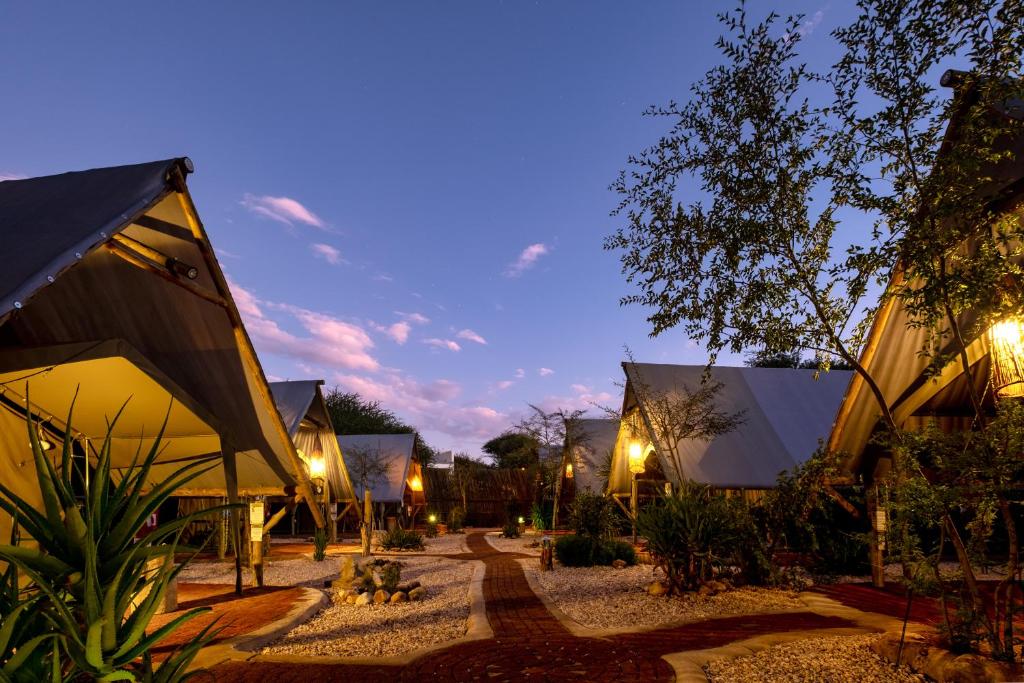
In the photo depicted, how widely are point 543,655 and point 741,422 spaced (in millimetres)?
10826

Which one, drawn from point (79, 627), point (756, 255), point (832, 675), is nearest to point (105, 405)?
point (79, 627)

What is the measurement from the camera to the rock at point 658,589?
787 cm

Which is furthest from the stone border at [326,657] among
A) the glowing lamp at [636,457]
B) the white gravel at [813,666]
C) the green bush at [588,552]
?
the glowing lamp at [636,457]

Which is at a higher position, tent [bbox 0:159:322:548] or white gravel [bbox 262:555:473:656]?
tent [bbox 0:159:322:548]

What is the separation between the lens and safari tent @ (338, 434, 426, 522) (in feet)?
72.4

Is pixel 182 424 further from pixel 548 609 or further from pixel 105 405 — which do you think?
pixel 548 609

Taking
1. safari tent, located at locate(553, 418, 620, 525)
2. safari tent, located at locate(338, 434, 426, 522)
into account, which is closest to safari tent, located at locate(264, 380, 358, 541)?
safari tent, located at locate(338, 434, 426, 522)

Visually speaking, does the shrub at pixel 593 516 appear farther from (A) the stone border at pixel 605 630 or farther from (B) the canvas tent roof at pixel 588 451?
(A) the stone border at pixel 605 630

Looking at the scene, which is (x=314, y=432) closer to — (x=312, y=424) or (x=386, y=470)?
(x=312, y=424)

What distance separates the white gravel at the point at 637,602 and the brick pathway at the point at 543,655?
319 millimetres

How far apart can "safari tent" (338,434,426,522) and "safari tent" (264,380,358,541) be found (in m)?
2.00

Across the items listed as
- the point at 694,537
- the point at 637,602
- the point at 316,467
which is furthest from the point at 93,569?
the point at 316,467

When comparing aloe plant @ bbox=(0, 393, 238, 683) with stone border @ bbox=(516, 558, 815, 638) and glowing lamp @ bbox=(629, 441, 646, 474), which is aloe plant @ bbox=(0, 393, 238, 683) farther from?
glowing lamp @ bbox=(629, 441, 646, 474)

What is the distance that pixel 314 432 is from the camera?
17844 millimetres
